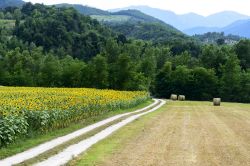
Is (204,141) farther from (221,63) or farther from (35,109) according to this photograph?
(221,63)

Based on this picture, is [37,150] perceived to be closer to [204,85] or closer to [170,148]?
[170,148]

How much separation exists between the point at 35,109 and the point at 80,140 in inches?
164

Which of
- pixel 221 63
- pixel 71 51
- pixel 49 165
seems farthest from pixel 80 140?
pixel 71 51

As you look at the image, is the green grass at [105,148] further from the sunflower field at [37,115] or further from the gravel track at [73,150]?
the sunflower field at [37,115]

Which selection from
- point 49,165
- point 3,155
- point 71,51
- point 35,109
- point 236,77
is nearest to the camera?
point 49,165

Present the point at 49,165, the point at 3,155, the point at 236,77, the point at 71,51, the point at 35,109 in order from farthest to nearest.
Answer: the point at 71,51, the point at 236,77, the point at 35,109, the point at 3,155, the point at 49,165

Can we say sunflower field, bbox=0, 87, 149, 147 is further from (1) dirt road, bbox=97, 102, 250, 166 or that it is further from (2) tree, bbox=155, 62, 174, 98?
(2) tree, bbox=155, 62, 174, 98

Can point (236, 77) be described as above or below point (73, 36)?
below

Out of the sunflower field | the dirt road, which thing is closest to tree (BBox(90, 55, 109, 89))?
the sunflower field

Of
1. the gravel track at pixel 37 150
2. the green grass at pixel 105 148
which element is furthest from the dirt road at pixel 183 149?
the gravel track at pixel 37 150

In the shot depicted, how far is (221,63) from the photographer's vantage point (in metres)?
139

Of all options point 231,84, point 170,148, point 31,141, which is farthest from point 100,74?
point 170,148

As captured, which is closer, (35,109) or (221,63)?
(35,109)

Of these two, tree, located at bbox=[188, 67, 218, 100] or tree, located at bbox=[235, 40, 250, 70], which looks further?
tree, located at bbox=[235, 40, 250, 70]
